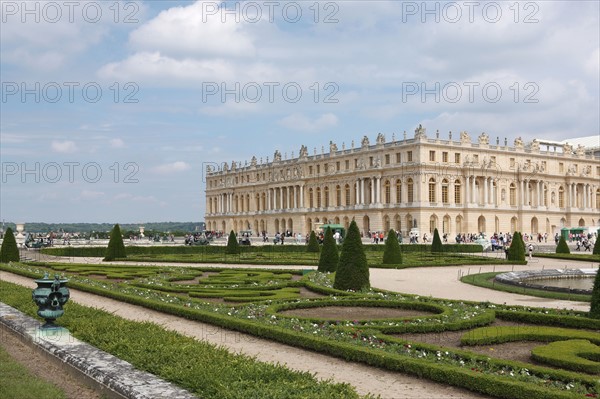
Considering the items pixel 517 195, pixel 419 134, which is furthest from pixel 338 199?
pixel 517 195

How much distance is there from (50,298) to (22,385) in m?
2.47

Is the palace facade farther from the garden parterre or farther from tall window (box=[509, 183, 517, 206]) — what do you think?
the garden parterre

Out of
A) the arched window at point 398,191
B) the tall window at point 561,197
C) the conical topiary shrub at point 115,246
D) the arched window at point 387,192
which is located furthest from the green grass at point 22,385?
the tall window at point 561,197

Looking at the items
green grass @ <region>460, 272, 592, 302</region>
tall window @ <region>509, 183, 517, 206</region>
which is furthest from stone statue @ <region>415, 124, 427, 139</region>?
green grass @ <region>460, 272, 592, 302</region>

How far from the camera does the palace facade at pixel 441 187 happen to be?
64.4 metres

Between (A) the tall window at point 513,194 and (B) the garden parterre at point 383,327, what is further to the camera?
(A) the tall window at point 513,194

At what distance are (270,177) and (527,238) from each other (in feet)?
124

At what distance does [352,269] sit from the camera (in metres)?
15.4

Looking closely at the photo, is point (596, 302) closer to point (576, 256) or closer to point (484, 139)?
point (576, 256)

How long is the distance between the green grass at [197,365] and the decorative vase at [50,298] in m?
0.34

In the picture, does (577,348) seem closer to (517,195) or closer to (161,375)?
(161,375)

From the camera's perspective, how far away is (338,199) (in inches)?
2963

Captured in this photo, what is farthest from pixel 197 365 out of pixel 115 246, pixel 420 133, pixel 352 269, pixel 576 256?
pixel 420 133

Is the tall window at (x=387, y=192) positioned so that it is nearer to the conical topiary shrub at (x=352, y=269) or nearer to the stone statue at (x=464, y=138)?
the stone statue at (x=464, y=138)
